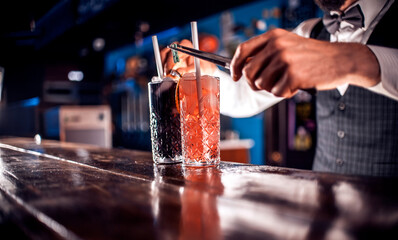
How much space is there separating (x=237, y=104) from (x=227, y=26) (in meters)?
3.71

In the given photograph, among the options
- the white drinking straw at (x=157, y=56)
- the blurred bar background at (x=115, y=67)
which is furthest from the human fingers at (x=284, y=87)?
the blurred bar background at (x=115, y=67)

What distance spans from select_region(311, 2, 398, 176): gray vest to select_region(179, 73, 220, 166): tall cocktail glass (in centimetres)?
94

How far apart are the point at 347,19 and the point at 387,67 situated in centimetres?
70

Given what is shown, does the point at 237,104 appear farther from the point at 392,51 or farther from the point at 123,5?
the point at 123,5

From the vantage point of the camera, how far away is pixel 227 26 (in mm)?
5191

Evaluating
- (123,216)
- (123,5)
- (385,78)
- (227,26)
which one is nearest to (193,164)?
(123,216)

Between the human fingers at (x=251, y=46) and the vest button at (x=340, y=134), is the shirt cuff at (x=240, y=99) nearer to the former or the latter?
Answer: the vest button at (x=340, y=134)

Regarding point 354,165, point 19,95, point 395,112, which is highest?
point 19,95

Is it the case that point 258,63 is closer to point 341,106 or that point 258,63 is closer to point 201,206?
point 201,206

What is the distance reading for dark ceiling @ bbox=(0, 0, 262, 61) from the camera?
3.49m

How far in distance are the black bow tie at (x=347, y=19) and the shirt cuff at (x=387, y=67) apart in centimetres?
59

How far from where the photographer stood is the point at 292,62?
0.69 metres

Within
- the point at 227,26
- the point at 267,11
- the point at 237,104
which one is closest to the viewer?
the point at 237,104

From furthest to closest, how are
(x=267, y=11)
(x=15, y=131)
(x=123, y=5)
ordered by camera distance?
1. (x=15, y=131)
2. (x=267, y=11)
3. (x=123, y=5)
